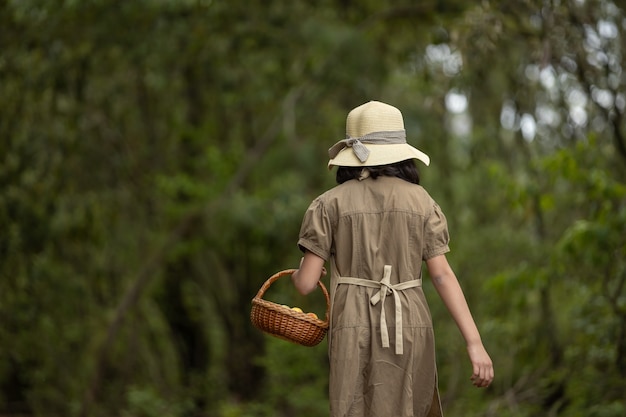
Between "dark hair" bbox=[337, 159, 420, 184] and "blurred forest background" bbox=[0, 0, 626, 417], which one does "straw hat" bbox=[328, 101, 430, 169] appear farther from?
"blurred forest background" bbox=[0, 0, 626, 417]

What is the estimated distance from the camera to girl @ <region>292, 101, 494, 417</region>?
10.2ft

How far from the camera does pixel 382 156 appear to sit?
3.18 meters

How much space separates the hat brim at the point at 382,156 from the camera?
3.17 metres

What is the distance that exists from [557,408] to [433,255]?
4.72m

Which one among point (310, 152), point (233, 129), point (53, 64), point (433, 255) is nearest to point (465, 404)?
point (310, 152)

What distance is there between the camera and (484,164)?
32.2 ft

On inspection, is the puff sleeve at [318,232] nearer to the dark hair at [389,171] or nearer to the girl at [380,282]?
the girl at [380,282]

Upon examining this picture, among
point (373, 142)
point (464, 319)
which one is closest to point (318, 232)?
point (373, 142)

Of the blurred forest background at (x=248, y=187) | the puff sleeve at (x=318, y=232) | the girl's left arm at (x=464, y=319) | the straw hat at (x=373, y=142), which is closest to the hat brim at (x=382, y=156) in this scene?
the straw hat at (x=373, y=142)

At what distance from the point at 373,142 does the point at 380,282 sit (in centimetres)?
48

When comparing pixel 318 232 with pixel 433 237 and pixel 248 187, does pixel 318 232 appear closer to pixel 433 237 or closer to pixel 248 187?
pixel 433 237

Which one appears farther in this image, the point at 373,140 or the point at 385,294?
the point at 373,140

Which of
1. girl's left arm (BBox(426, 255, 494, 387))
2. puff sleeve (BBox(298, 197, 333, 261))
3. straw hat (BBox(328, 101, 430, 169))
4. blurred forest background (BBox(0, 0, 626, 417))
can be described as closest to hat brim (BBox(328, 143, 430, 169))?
straw hat (BBox(328, 101, 430, 169))

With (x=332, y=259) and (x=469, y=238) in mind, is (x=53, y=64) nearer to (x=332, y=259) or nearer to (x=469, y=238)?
(x=469, y=238)
